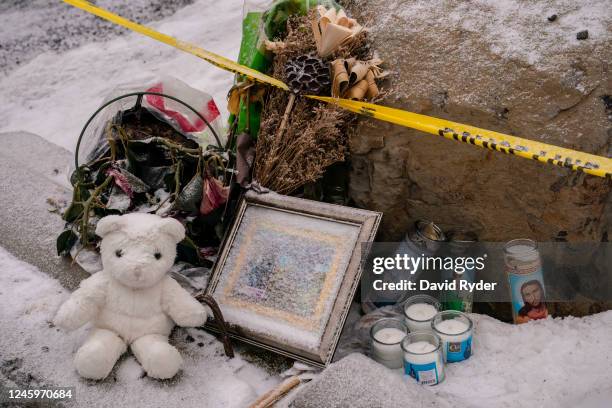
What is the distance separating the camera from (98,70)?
569cm

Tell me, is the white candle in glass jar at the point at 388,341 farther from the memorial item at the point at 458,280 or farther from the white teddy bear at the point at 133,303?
the white teddy bear at the point at 133,303

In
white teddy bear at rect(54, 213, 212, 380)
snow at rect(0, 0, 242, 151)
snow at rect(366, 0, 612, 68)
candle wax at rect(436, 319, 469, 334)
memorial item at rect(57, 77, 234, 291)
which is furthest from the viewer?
snow at rect(0, 0, 242, 151)

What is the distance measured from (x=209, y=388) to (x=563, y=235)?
1.81m

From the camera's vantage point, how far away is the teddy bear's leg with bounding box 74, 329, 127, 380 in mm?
2674

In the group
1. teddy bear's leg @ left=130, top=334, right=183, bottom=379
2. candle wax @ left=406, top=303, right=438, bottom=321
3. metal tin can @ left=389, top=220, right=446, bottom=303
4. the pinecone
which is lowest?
teddy bear's leg @ left=130, top=334, right=183, bottom=379

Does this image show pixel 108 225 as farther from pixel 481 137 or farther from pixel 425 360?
pixel 481 137

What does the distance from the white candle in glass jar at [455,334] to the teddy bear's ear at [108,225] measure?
1490mm

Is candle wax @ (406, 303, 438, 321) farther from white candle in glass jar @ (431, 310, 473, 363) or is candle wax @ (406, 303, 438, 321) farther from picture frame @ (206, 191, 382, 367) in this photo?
picture frame @ (206, 191, 382, 367)

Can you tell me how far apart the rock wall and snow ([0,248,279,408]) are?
3.71 feet

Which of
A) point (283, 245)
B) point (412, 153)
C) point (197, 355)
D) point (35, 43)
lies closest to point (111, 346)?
point (197, 355)

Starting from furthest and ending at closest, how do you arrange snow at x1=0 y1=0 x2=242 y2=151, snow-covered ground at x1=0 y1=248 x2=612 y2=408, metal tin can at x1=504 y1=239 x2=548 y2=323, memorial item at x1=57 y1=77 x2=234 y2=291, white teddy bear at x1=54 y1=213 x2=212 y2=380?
1. snow at x1=0 y1=0 x2=242 y2=151
2. memorial item at x1=57 y1=77 x2=234 y2=291
3. metal tin can at x1=504 y1=239 x2=548 y2=323
4. white teddy bear at x1=54 y1=213 x2=212 y2=380
5. snow-covered ground at x1=0 y1=248 x2=612 y2=408

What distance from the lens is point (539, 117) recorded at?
2.93 m

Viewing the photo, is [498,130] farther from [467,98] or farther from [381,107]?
[381,107]

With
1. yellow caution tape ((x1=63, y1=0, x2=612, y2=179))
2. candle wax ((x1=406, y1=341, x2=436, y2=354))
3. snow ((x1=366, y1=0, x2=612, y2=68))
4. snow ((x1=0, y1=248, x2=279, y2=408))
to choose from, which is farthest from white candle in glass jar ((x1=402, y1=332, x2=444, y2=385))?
snow ((x1=366, y1=0, x2=612, y2=68))
